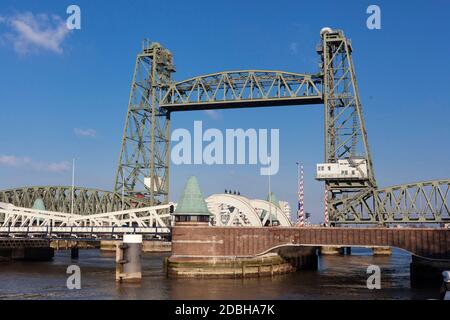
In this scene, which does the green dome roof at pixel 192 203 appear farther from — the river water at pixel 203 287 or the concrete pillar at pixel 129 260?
the river water at pixel 203 287

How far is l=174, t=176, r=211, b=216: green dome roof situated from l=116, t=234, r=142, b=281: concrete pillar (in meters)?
7.82

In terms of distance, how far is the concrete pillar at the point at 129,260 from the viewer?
66812mm

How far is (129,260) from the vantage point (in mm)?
67312

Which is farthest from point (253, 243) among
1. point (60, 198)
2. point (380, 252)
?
point (60, 198)

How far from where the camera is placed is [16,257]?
325 ft

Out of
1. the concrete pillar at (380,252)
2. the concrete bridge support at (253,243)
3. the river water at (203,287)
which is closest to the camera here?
the river water at (203,287)

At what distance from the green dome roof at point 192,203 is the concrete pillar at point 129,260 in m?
7.82

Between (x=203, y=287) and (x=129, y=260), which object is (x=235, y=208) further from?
(x=203, y=287)

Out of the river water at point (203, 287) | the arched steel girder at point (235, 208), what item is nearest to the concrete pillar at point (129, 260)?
the river water at point (203, 287)

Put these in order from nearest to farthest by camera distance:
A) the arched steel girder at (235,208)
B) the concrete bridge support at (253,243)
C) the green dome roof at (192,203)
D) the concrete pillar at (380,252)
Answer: the concrete bridge support at (253,243)
the green dome roof at (192,203)
the arched steel girder at (235,208)
the concrete pillar at (380,252)

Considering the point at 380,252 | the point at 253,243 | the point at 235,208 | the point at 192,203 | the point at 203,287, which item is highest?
the point at 192,203

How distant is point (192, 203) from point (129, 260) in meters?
11.7

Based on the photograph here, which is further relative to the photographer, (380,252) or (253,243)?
(380,252)
